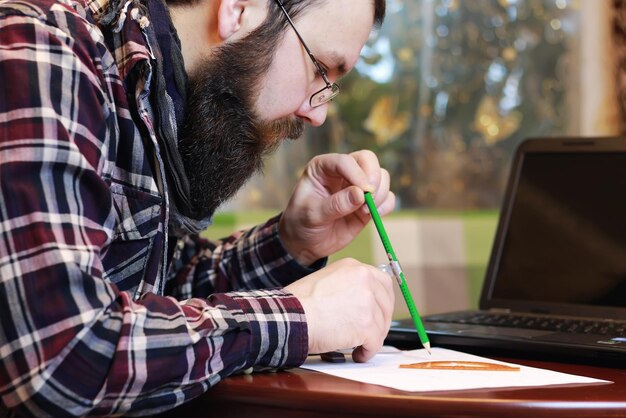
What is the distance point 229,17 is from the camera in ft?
3.88

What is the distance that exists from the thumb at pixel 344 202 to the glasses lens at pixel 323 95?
14cm

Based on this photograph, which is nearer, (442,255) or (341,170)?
(341,170)

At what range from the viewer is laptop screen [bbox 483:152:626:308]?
1.31 meters

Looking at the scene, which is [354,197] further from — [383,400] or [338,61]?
[383,400]

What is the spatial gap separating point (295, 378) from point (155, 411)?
14cm

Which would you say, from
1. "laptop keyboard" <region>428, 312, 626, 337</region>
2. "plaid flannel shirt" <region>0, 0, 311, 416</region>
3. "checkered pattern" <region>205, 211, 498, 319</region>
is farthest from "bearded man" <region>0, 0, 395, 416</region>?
"checkered pattern" <region>205, 211, 498, 319</region>

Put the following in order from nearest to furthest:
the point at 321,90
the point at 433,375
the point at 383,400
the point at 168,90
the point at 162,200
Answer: the point at 383,400, the point at 433,375, the point at 162,200, the point at 168,90, the point at 321,90

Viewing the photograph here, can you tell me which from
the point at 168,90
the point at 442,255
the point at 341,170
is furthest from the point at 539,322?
the point at 442,255

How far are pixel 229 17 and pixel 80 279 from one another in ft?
1.72

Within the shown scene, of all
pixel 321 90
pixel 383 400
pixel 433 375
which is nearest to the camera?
pixel 383 400

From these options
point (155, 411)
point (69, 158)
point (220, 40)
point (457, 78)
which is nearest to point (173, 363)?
point (155, 411)

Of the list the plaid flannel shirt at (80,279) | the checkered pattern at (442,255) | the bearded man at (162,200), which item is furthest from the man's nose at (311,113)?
the checkered pattern at (442,255)

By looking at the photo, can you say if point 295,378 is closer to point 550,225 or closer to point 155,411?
point 155,411

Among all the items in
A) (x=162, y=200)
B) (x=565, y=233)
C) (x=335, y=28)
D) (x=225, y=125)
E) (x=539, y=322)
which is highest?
(x=335, y=28)
